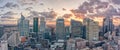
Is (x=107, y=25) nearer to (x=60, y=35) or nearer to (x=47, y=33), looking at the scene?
(x=60, y=35)

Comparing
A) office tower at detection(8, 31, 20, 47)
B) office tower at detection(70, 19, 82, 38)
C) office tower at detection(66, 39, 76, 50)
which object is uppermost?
office tower at detection(70, 19, 82, 38)

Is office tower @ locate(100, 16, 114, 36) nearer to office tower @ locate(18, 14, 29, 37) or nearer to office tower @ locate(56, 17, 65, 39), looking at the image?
office tower @ locate(56, 17, 65, 39)

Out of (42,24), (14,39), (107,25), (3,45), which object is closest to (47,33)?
(42,24)

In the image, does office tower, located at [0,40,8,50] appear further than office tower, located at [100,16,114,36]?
No

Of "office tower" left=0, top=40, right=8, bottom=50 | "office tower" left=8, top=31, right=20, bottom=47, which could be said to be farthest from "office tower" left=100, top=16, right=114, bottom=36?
"office tower" left=0, top=40, right=8, bottom=50

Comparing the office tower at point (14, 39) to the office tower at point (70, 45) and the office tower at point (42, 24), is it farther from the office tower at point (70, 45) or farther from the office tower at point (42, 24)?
the office tower at point (70, 45)

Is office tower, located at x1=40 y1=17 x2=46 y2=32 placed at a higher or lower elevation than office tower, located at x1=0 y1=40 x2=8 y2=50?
higher

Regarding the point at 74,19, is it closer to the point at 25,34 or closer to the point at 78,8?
the point at 78,8
